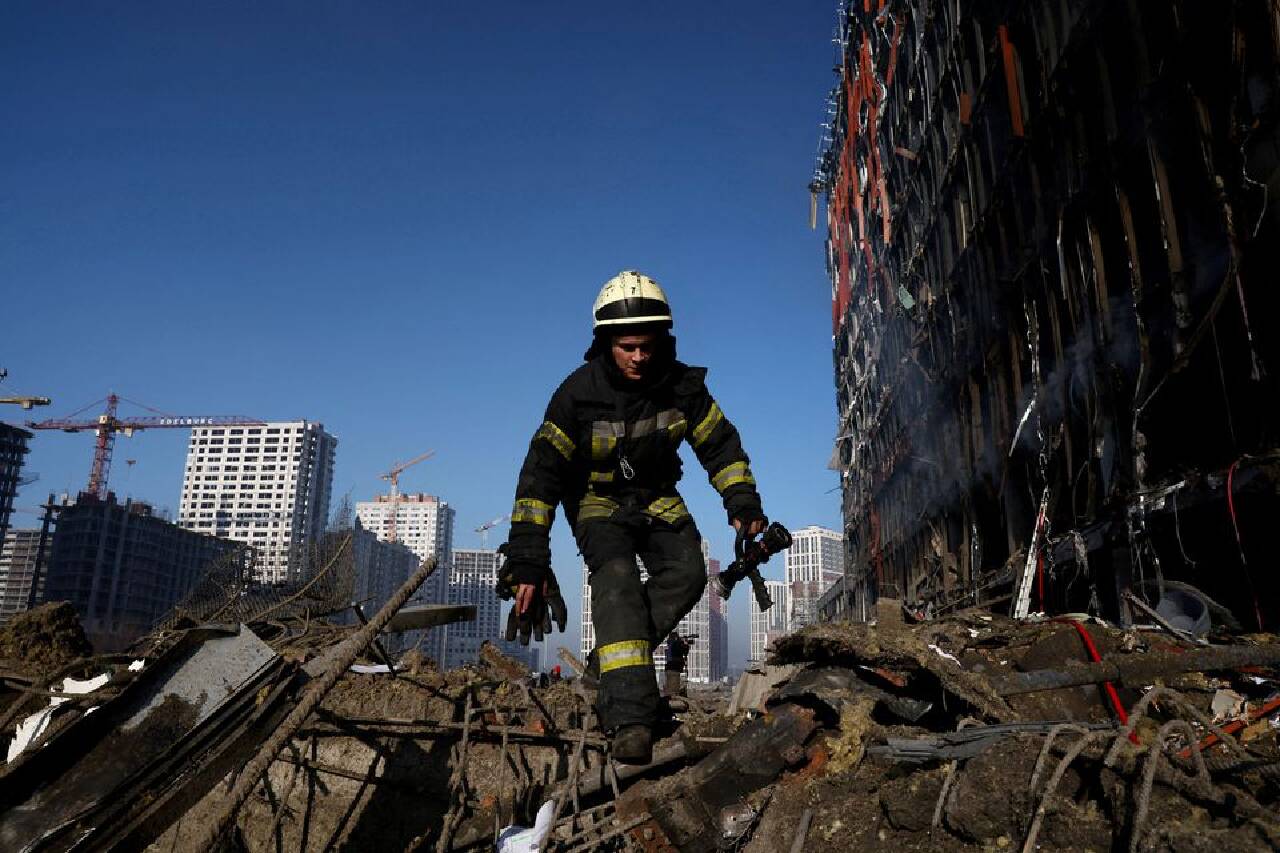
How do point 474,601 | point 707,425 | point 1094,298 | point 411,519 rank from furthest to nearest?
point 411,519 < point 474,601 < point 1094,298 < point 707,425

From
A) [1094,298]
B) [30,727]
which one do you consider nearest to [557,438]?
[30,727]

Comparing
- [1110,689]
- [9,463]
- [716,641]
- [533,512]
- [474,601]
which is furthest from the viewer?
[474,601]

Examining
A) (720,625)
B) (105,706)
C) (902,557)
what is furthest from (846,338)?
(720,625)

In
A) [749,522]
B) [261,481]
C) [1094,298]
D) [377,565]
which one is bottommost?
[749,522]

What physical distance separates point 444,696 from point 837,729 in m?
2.60

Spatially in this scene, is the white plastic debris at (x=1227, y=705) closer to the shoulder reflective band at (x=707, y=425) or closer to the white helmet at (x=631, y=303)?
the shoulder reflective band at (x=707, y=425)

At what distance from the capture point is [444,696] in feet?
15.6

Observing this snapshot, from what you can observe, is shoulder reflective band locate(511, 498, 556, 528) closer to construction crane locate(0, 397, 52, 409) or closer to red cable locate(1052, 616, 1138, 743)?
red cable locate(1052, 616, 1138, 743)

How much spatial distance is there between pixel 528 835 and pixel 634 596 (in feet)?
3.52

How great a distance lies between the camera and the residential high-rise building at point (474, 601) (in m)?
130

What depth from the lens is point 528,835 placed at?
3.29 meters

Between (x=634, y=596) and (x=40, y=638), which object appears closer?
(x=634, y=596)

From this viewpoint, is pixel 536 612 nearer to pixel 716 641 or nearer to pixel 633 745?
pixel 633 745

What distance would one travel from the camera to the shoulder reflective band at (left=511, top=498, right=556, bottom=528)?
12.4ft
